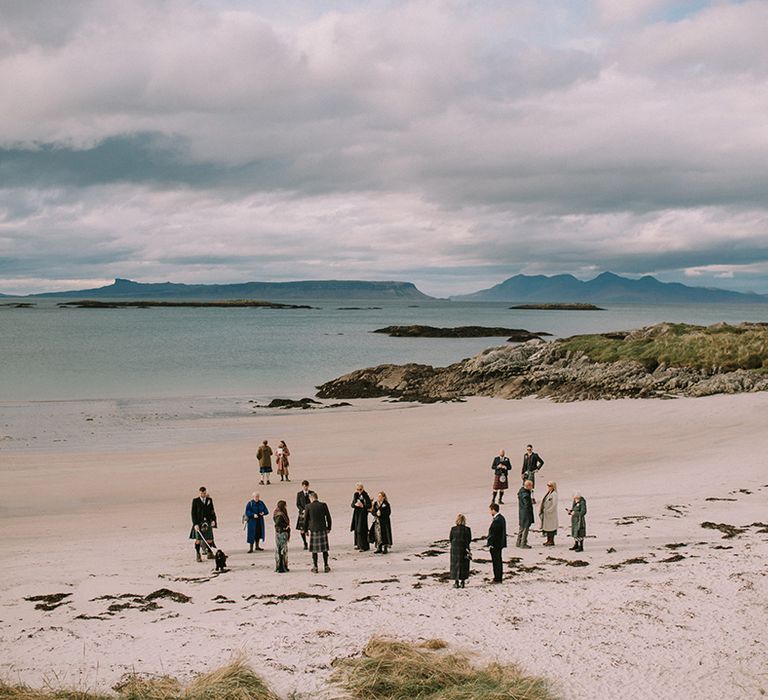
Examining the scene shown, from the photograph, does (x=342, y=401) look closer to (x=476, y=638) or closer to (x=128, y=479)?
(x=128, y=479)

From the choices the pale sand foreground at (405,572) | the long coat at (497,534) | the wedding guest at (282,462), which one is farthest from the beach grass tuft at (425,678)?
the wedding guest at (282,462)

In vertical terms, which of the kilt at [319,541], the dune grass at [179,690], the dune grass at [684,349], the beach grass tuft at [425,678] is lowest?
the beach grass tuft at [425,678]

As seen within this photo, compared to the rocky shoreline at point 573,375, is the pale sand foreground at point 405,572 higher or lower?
lower

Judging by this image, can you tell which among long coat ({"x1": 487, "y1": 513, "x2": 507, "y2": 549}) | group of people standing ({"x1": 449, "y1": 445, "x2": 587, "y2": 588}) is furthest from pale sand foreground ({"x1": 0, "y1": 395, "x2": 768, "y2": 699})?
long coat ({"x1": 487, "y1": 513, "x2": 507, "y2": 549})

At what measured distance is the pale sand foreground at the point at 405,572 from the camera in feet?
32.3

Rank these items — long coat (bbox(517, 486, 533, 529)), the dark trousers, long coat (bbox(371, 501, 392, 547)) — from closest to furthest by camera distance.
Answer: the dark trousers, long coat (bbox(371, 501, 392, 547)), long coat (bbox(517, 486, 533, 529))

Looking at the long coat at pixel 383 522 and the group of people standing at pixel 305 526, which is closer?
the group of people standing at pixel 305 526

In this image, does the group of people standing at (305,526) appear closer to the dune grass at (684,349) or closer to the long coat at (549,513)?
the long coat at (549,513)

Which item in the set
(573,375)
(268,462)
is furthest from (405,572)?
(573,375)

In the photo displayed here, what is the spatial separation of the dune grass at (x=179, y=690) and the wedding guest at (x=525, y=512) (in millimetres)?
7638

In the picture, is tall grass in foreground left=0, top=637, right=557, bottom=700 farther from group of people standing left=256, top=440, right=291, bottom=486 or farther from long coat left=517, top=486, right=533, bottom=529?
group of people standing left=256, top=440, right=291, bottom=486

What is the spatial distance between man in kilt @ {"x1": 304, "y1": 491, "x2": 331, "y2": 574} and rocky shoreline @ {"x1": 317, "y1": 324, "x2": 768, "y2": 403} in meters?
27.8

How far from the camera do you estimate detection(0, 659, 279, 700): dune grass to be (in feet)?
28.2

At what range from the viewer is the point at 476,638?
10.5 meters
